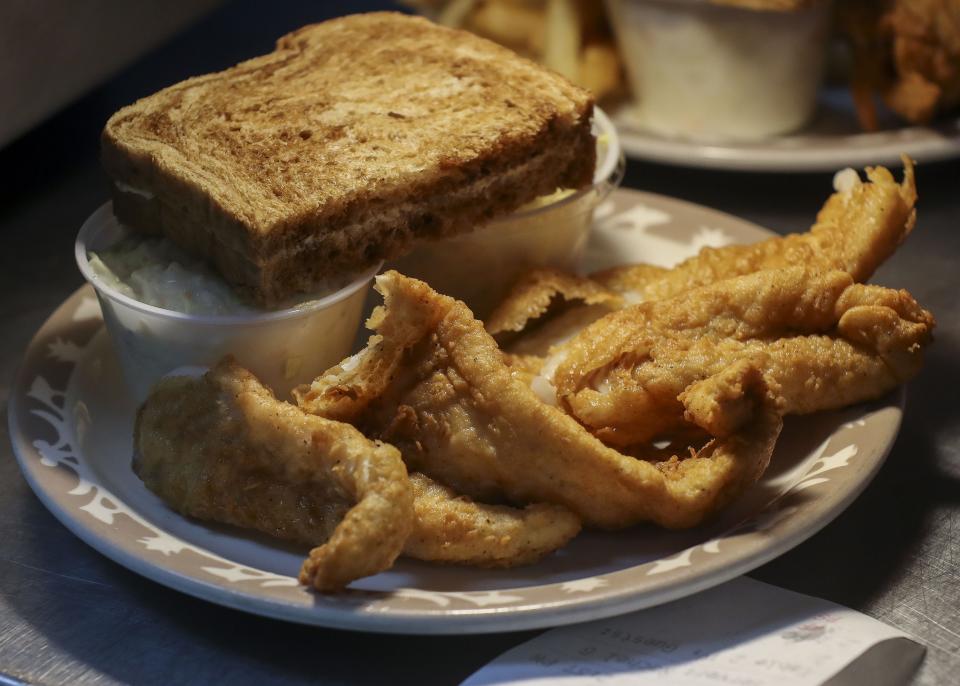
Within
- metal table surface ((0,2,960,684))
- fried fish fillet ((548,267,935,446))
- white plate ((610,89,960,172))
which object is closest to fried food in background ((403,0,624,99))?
white plate ((610,89,960,172))

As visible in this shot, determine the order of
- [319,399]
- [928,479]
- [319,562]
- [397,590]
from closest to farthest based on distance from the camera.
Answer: [319,562], [397,590], [319,399], [928,479]

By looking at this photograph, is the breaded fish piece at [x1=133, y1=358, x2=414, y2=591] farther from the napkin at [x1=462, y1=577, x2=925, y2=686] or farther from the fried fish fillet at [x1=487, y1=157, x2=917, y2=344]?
the fried fish fillet at [x1=487, y1=157, x2=917, y2=344]

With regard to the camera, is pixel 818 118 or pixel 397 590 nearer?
pixel 397 590

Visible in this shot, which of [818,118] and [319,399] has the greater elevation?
[319,399]

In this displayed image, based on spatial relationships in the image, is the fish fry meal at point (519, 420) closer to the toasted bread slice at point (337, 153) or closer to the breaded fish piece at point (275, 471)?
the breaded fish piece at point (275, 471)

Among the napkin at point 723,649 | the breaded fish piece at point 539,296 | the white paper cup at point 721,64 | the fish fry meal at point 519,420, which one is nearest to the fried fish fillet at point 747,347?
the fish fry meal at point 519,420

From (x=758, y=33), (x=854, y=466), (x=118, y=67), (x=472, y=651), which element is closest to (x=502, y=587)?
(x=472, y=651)

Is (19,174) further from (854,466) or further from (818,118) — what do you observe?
(854,466)
